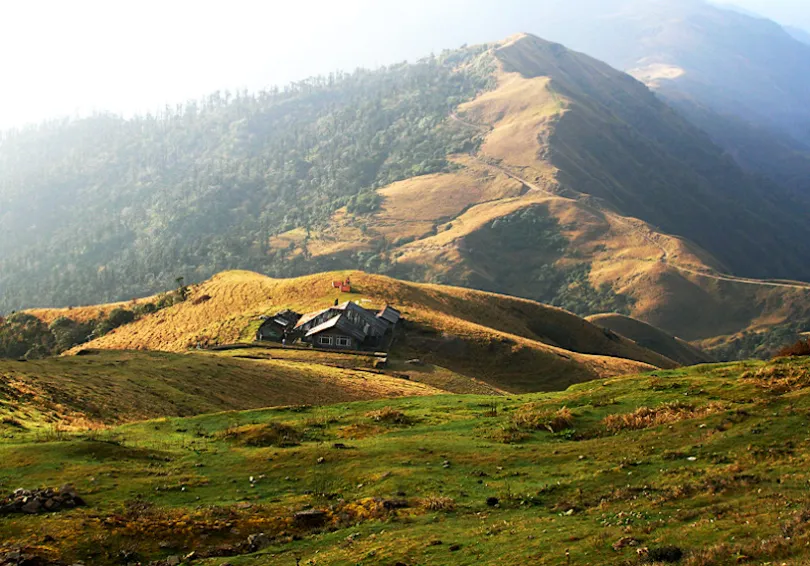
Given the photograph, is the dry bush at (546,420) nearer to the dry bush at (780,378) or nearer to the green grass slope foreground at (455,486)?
the green grass slope foreground at (455,486)

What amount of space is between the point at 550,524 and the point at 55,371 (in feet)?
95.1

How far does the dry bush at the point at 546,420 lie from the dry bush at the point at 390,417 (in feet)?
13.2

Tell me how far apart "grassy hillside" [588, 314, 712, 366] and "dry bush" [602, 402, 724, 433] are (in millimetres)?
97644

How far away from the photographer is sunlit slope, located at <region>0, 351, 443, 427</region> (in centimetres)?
3206

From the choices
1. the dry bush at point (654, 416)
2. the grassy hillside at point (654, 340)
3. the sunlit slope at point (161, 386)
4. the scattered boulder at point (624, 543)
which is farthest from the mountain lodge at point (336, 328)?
the grassy hillside at point (654, 340)

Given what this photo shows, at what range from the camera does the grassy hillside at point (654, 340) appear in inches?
4823

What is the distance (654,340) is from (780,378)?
100 m

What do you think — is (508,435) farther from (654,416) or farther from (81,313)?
(81,313)

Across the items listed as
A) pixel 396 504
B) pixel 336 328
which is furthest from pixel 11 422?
pixel 336 328

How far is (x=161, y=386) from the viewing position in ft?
129

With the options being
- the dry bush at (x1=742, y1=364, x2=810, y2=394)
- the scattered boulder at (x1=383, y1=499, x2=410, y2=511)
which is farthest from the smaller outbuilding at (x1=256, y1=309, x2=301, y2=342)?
the scattered boulder at (x1=383, y1=499, x2=410, y2=511)

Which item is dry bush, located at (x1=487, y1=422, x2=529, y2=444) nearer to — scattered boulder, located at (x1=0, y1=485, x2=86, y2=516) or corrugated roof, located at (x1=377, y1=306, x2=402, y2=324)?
scattered boulder, located at (x1=0, y1=485, x2=86, y2=516)

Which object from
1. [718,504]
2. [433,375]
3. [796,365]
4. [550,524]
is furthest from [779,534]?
[433,375]

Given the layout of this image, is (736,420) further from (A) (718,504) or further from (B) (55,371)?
(B) (55,371)
